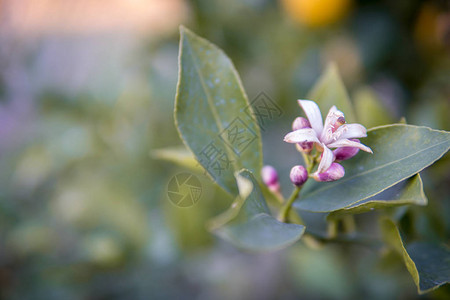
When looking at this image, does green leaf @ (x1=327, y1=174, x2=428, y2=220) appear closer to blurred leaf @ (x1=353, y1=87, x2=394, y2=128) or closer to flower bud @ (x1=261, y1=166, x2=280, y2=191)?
flower bud @ (x1=261, y1=166, x2=280, y2=191)

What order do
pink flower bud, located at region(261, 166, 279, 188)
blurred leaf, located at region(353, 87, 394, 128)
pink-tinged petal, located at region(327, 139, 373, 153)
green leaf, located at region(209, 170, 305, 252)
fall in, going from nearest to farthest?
green leaf, located at region(209, 170, 305, 252) < pink-tinged petal, located at region(327, 139, 373, 153) < pink flower bud, located at region(261, 166, 279, 188) < blurred leaf, located at region(353, 87, 394, 128)

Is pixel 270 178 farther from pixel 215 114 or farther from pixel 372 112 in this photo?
pixel 372 112

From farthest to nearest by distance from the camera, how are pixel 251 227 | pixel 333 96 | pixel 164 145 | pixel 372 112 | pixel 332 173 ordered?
1. pixel 164 145
2. pixel 372 112
3. pixel 333 96
4. pixel 332 173
5. pixel 251 227

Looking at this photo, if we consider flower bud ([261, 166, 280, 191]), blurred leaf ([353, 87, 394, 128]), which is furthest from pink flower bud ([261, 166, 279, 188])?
blurred leaf ([353, 87, 394, 128])

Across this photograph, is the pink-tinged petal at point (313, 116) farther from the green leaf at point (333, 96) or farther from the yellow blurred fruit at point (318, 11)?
the yellow blurred fruit at point (318, 11)

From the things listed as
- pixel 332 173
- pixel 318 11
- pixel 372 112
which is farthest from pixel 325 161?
pixel 318 11

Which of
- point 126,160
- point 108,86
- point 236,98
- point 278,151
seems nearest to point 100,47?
point 108,86

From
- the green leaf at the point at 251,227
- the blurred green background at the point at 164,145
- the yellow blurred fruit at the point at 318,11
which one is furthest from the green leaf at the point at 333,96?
the yellow blurred fruit at the point at 318,11
